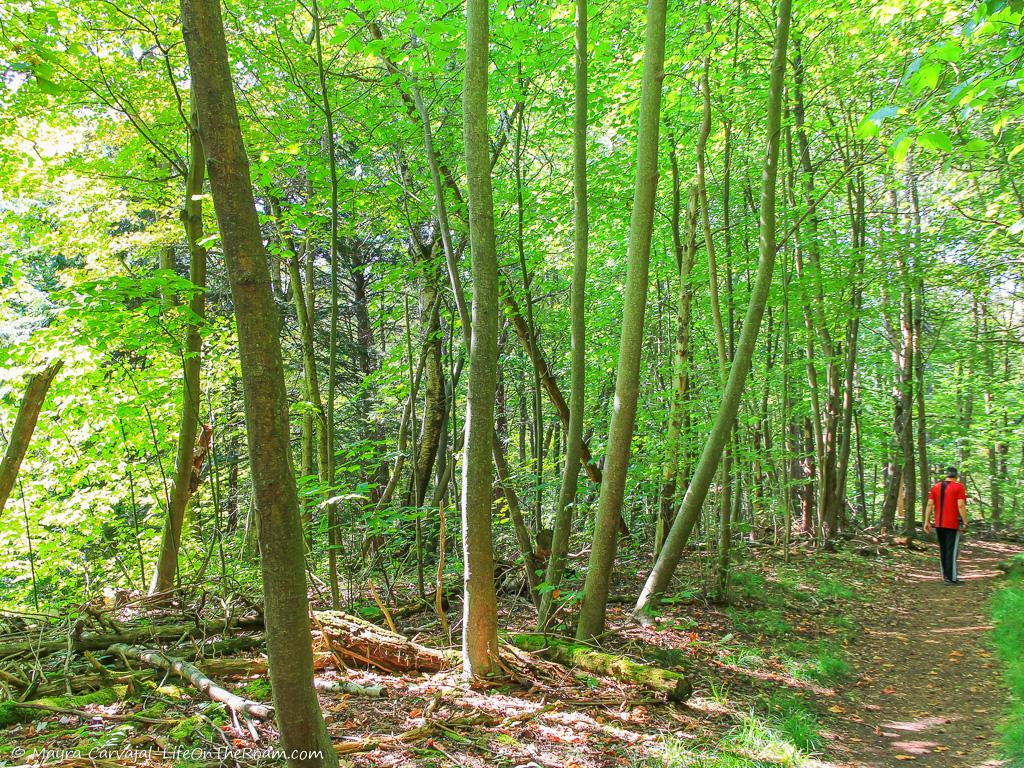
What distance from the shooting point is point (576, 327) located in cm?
574

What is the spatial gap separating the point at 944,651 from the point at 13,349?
37.4ft

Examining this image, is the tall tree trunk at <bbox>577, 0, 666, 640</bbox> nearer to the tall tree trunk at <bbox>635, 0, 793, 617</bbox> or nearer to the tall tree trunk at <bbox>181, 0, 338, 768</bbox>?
the tall tree trunk at <bbox>635, 0, 793, 617</bbox>

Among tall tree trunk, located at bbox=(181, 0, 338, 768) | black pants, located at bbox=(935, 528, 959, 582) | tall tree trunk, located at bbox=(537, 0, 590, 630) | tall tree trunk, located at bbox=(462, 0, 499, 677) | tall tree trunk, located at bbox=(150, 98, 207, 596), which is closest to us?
tall tree trunk, located at bbox=(181, 0, 338, 768)

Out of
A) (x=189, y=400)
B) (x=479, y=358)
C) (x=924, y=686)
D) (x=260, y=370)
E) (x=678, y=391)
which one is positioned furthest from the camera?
(x=678, y=391)

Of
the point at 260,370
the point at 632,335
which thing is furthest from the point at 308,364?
the point at 260,370

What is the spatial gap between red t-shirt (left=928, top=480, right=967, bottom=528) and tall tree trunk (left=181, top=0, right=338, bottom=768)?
36.2ft

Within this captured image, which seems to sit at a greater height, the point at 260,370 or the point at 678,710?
the point at 260,370

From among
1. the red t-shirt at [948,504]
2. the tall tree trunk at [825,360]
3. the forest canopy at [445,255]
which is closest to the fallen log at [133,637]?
the forest canopy at [445,255]

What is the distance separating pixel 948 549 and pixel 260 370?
12069 mm

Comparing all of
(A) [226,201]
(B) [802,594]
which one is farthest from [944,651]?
(A) [226,201]

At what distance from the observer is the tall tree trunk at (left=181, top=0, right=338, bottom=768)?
2.24m

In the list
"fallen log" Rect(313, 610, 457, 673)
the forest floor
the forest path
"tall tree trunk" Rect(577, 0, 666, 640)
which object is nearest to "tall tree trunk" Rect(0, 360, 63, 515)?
the forest floor

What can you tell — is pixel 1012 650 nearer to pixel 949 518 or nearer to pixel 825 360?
pixel 949 518

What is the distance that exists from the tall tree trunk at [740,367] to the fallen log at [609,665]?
1913 millimetres
